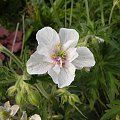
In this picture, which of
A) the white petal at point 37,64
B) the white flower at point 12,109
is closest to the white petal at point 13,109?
the white flower at point 12,109

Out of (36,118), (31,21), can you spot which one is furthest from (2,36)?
(36,118)

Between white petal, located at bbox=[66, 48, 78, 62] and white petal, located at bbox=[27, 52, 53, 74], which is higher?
white petal, located at bbox=[66, 48, 78, 62]

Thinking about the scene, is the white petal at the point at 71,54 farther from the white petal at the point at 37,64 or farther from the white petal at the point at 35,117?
the white petal at the point at 35,117

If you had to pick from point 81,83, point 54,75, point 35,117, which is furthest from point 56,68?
point 81,83

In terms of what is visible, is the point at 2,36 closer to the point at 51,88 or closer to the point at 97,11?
the point at 97,11

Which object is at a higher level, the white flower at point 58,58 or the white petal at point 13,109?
the white flower at point 58,58

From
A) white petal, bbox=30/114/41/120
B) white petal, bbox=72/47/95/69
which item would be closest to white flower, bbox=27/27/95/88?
white petal, bbox=72/47/95/69

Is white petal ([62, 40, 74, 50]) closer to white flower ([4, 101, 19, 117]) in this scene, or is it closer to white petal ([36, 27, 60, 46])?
white petal ([36, 27, 60, 46])
